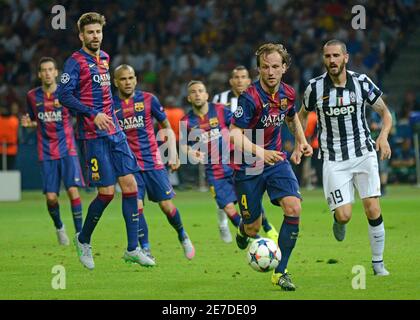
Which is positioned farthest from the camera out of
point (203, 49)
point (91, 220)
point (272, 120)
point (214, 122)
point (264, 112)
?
point (203, 49)

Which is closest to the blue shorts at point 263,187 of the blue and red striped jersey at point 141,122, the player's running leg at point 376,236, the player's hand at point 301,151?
the player's hand at point 301,151

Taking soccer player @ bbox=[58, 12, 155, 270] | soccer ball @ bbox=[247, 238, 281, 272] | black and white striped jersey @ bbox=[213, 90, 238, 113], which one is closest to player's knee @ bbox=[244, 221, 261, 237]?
soccer ball @ bbox=[247, 238, 281, 272]

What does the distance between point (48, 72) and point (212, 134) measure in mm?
2236

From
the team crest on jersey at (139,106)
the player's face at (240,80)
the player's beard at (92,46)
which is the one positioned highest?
the player's beard at (92,46)

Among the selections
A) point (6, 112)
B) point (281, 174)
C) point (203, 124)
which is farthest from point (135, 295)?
point (6, 112)

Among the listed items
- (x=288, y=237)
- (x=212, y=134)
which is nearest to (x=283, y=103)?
(x=288, y=237)

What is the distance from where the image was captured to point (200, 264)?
1193 centimetres

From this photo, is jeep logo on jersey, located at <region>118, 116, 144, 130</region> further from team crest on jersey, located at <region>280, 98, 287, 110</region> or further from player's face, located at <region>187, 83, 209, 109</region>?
team crest on jersey, located at <region>280, 98, 287, 110</region>

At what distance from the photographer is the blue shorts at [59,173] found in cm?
1448

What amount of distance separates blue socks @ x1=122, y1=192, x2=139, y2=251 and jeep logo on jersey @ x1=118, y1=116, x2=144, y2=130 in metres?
1.44

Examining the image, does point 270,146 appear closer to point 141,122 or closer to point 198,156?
point 141,122

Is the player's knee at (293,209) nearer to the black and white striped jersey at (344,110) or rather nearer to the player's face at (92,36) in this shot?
the black and white striped jersey at (344,110)

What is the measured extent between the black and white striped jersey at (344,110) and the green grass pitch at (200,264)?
1.18m

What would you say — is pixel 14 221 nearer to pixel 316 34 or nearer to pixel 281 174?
pixel 281 174
